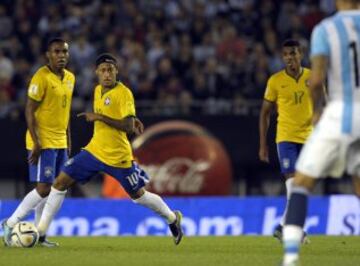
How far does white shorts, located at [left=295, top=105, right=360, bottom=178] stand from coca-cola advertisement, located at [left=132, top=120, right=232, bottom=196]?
1108 cm

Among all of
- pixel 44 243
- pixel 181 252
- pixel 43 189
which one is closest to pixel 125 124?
pixel 43 189

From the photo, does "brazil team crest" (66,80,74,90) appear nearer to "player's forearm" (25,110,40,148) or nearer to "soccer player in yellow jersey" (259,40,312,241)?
"player's forearm" (25,110,40,148)

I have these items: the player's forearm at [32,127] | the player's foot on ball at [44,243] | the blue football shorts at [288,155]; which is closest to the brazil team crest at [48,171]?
the player's forearm at [32,127]

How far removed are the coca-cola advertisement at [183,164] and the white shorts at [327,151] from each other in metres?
11.1

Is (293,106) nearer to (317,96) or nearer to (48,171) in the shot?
(48,171)

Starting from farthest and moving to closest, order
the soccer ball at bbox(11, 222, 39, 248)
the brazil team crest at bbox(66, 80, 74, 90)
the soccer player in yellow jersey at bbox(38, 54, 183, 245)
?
the brazil team crest at bbox(66, 80, 74, 90)
the soccer player in yellow jersey at bbox(38, 54, 183, 245)
the soccer ball at bbox(11, 222, 39, 248)

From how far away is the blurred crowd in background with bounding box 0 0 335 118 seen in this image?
71.8 ft

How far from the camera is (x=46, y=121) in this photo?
13.9 metres

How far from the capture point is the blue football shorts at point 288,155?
1464 centimetres

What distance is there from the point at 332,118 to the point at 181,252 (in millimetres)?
3728

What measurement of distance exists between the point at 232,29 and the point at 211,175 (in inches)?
135

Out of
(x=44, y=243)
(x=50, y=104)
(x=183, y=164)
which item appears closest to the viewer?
(x=44, y=243)

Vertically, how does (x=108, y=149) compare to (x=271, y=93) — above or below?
below

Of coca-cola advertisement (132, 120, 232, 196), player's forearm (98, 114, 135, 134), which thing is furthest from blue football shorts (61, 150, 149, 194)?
coca-cola advertisement (132, 120, 232, 196)
